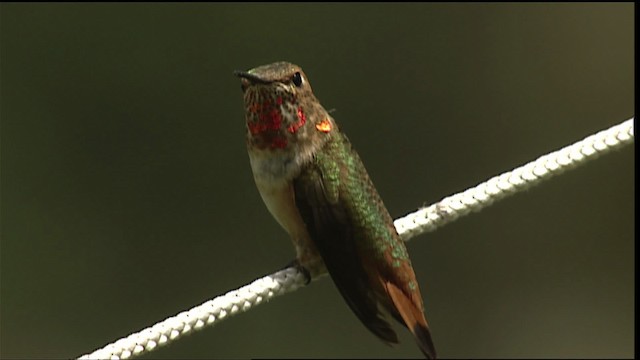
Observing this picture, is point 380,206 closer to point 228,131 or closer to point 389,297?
point 389,297

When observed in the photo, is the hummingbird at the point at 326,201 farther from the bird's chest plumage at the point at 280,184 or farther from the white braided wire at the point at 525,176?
the white braided wire at the point at 525,176

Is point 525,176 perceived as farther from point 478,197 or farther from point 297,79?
point 297,79

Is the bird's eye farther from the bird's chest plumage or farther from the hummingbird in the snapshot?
the bird's chest plumage

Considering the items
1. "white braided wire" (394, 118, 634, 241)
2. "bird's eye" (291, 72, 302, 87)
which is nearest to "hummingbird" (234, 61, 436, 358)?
"bird's eye" (291, 72, 302, 87)

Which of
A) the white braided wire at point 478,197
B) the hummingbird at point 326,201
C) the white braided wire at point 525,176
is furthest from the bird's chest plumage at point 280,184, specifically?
the white braided wire at point 525,176

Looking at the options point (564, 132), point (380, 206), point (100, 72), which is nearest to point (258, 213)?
point (100, 72)

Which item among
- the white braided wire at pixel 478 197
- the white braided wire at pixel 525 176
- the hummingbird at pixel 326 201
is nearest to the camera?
the white braided wire at pixel 478 197

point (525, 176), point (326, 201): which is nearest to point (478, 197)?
point (525, 176)
